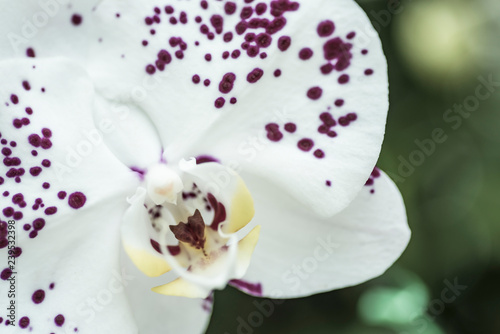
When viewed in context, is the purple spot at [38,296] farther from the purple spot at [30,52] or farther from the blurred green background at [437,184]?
the blurred green background at [437,184]

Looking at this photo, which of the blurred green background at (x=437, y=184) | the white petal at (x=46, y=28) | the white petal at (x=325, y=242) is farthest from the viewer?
the blurred green background at (x=437, y=184)

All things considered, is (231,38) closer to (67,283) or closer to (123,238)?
(123,238)

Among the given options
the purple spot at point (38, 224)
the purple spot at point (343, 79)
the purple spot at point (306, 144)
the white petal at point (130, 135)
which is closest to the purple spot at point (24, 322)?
the purple spot at point (38, 224)

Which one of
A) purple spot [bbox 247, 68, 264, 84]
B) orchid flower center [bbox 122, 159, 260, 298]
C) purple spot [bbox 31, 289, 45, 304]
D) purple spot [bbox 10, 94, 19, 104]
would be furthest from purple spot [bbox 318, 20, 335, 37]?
purple spot [bbox 31, 289, 45, 304]

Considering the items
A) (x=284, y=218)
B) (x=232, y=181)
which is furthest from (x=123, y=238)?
(x=284, y=218)

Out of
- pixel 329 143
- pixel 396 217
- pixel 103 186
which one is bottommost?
pixel 396 217
